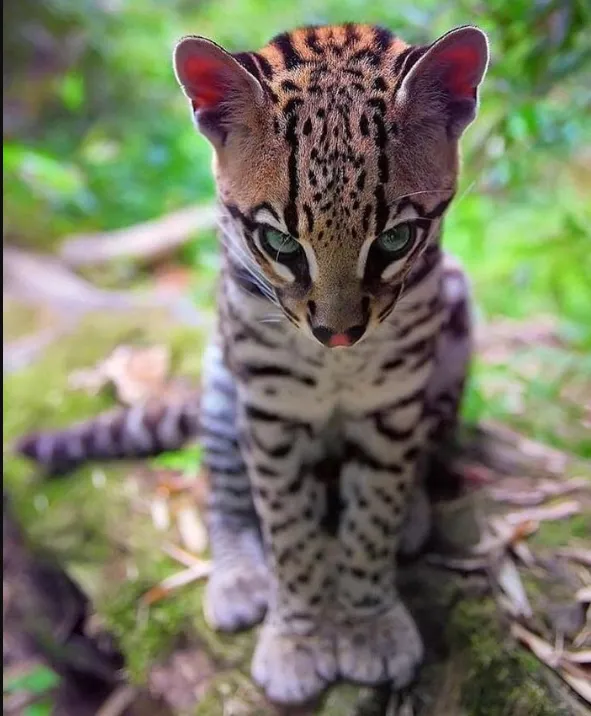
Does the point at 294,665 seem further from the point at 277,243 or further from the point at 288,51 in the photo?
the point at 288,51

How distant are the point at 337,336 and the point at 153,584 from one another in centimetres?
78

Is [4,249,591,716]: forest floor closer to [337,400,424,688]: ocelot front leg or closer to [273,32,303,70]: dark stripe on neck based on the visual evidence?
[337,400,424,688]: ocelot front leg

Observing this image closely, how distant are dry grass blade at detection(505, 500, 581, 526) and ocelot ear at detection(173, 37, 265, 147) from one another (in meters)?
0.87

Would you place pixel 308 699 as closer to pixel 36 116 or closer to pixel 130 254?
pixel 130 254

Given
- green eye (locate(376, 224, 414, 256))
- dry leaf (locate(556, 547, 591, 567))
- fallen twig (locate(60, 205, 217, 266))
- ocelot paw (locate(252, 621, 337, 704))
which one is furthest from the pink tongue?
fallen twig (locate(60, 205, 217, 266))

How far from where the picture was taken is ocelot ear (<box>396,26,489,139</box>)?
793 millimetres

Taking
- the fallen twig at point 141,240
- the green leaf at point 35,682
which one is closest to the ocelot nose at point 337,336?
the green leaf at point 35,682

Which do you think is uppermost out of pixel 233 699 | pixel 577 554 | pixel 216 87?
pixel 216 87

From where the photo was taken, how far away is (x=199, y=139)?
1.64m

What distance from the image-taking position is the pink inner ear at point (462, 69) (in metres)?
0.80

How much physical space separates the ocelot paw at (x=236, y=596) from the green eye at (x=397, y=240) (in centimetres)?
70

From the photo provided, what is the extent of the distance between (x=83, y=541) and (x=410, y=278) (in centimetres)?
93

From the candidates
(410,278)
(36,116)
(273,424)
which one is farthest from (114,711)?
(36,116)

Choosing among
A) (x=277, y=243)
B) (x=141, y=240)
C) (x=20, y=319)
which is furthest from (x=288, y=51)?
(x=141, y=240)
